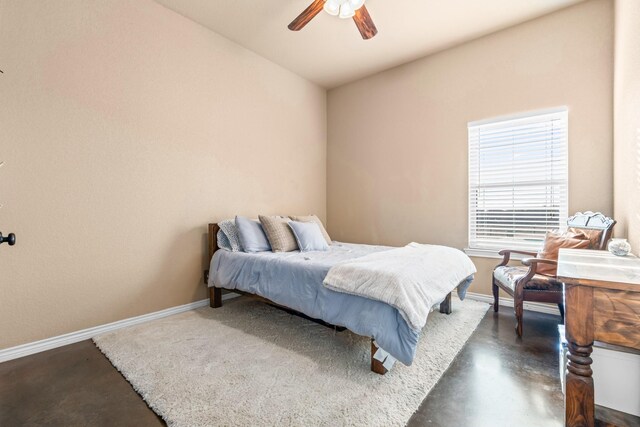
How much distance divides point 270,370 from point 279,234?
5.00ft

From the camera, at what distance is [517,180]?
3270mm

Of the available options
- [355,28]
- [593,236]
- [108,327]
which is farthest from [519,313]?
[108,327]

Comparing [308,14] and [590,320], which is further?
[308,14]

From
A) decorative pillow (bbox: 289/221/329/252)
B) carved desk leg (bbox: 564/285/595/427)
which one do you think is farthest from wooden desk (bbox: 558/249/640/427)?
decorative pillow (bbox: 289/221/329/252)

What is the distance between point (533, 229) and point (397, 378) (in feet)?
8.00

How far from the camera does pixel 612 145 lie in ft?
8.98

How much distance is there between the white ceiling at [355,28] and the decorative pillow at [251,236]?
216 cm

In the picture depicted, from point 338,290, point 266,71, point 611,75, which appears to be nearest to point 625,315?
point 338,290

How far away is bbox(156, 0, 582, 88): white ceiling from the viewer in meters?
2.88

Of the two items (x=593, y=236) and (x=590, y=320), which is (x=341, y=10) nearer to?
(x=590, y=320)

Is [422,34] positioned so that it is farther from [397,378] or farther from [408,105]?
[397,378]

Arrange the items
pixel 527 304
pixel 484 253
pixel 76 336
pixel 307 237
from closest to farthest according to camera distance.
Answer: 1. pixel 76 336
2. pixel 527 304
3. pixel 307 237
4. pixel 484 253

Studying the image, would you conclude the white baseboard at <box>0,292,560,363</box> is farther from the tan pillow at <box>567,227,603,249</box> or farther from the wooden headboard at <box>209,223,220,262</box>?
the tan pillow at <box>567,227,603,249</box>

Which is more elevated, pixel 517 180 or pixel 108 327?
pixel 517 180
